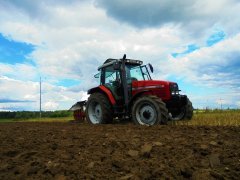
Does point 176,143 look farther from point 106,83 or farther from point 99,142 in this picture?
point 106,83

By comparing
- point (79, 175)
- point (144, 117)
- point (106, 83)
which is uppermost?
point (106, 83)

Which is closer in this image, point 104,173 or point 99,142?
point 104,173

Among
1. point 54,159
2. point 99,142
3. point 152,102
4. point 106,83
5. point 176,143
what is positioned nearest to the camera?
point 54,159

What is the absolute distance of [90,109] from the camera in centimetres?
1347

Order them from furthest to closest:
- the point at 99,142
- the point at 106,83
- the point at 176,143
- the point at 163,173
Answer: the point at 106,83 < the point at 99,142 < the point at 176,143 < the point at 163,173

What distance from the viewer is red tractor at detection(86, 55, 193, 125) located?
1073cm

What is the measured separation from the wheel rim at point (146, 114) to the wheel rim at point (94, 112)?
2.66 meters

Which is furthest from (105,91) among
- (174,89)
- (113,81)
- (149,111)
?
(174,89)

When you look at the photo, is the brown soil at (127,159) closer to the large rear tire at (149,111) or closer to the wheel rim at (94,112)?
the large rear tire at (149,111)

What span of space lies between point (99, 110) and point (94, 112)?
1.28ft

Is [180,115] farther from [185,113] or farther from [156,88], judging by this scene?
[156,88]

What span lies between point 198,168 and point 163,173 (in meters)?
0.56

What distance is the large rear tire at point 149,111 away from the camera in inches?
402

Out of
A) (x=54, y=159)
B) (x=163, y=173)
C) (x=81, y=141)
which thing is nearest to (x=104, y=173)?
(x=163, y=173)
